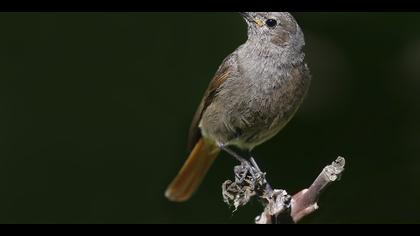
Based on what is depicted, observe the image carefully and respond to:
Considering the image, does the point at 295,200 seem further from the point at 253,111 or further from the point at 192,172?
the point at 192,172

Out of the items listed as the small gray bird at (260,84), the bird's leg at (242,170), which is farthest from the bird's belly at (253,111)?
the bird's leg at (242,170)

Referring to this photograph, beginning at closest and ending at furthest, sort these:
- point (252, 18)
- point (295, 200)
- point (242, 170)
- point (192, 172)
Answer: point (295, 200) → point (242, 170) → point (252, 18) → point (192, 172)

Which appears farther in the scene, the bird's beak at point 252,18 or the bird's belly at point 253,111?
the bird's beak at point 252,18

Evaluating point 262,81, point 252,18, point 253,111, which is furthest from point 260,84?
point 252,18

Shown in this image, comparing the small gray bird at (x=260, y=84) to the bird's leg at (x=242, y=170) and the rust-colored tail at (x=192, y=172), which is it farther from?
the rust-colored tail at (x=192, y=172)

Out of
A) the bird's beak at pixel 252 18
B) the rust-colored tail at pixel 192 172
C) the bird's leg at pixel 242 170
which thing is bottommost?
the rust-colored tail at pixel 192 172

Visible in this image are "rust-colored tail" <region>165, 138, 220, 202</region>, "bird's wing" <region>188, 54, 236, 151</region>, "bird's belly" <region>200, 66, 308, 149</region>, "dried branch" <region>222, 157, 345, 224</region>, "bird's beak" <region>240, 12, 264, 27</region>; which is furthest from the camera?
"rust-colored tail" <region>165, 138, 220, 202</region>

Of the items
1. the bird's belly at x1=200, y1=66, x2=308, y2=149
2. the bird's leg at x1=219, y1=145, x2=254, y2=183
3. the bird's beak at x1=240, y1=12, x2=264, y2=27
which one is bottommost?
the bird's leg at x1=219, y1=145, x2=254, y2=183

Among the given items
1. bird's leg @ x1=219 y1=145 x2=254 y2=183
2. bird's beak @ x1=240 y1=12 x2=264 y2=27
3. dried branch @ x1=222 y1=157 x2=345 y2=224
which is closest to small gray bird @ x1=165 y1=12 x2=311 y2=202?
bird's beak @ x1=240 y1=12 x2=264 y2=27

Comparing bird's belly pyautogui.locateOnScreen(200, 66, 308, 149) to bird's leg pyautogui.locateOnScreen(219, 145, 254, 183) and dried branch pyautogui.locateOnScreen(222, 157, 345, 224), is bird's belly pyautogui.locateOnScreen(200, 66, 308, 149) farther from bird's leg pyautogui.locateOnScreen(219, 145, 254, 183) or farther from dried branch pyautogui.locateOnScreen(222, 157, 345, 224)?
dried branch pyautogui.locateOnScreen(222, 157, 345, 224)
